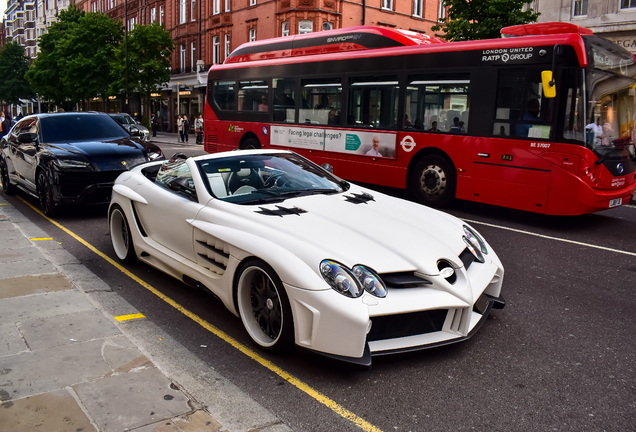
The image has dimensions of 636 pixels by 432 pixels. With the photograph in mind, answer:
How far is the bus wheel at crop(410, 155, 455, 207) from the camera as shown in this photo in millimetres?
10219

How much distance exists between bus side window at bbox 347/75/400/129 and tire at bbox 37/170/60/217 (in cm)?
594

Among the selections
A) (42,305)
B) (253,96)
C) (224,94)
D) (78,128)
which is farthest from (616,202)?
(224,94)

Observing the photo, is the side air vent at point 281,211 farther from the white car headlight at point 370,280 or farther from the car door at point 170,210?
the white car headlight at point 370,280

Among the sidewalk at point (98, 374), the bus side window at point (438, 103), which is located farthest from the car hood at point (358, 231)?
the bus side window at point (438, 103)

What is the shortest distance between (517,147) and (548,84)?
1.10m

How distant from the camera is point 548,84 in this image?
8.43 metres

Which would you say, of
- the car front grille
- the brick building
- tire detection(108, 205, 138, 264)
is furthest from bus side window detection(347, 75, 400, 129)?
the brick building

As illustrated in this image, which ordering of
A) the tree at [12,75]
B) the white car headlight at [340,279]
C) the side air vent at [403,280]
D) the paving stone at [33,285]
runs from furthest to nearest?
the tree at [12,75], the paving stone at [33,285], the side air vent at [403,280], the white car headlight at [340,279]

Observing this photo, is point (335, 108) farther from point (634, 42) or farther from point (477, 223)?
point (634, 42)

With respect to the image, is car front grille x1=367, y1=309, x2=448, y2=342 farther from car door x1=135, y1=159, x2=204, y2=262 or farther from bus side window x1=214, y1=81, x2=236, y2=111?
bus side window x1=214, y1=81, x2=236, y2=111

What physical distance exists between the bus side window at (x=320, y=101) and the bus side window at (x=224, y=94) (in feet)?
10.5

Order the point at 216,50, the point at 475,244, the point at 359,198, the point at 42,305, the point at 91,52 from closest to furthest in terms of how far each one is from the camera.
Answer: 1. the point at 475,244
2. the point at 42,305
3. the point at 359,198
4. the point at 216,50
5. the point at 91,52

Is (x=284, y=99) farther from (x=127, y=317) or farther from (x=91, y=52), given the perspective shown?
(x=91, y=52)

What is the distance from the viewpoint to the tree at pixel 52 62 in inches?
2164
